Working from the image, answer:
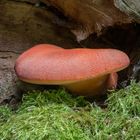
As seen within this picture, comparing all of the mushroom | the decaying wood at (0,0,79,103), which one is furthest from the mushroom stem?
the decaying wood at (0,0,79,103)

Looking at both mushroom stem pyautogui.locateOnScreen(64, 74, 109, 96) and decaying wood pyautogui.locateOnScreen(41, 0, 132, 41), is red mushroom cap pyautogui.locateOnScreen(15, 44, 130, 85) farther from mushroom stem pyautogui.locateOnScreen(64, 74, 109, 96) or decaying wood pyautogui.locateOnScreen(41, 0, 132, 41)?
decaying wood pyautogui.locateOnScreen(41, 0, 132, 41)

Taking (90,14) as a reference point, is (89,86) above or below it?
below

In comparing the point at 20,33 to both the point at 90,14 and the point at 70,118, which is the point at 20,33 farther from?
the point at 70,118

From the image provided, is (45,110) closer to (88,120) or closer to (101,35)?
(88,120)

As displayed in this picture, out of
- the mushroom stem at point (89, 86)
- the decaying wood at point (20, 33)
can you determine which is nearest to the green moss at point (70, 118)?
the mushroom stem at point (89, 86)

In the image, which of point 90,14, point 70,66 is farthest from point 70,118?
point 90,14

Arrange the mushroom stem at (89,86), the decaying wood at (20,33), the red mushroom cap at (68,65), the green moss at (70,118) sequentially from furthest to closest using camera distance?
the decaying wood at (20,33) < the mushroom stem at (89,86) < the red mushroom cap at (68,65) < the green moss at (70,118)

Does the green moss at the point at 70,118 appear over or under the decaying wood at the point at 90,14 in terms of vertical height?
under

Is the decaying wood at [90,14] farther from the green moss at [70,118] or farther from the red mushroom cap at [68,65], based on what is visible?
the green moss at [70,118]
